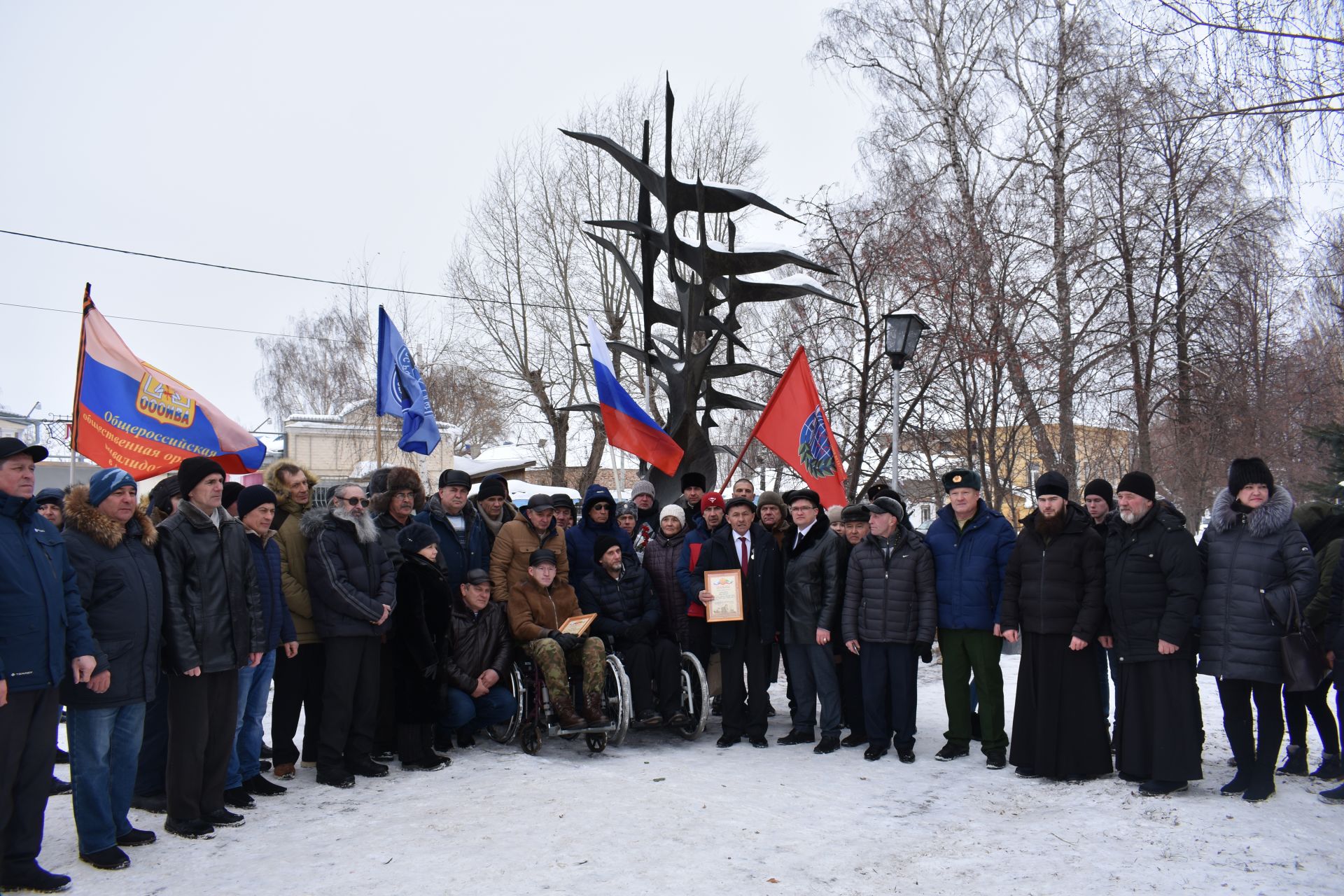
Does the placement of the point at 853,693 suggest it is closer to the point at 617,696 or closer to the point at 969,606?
the point at 969,606

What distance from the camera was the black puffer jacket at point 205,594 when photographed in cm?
478

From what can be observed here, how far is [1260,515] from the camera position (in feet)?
17.5

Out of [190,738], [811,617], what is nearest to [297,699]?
[190,738]

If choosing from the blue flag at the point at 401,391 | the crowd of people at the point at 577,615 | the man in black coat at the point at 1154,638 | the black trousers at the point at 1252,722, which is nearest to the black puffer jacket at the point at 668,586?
the crowd of people at the point at 577,615

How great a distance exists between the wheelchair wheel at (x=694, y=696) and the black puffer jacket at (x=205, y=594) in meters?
3.06

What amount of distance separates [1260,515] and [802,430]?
4042mm

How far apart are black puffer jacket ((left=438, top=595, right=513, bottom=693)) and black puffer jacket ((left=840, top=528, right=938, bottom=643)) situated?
235cm

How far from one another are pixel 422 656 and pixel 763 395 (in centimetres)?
1102

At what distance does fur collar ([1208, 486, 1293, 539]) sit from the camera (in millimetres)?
5297

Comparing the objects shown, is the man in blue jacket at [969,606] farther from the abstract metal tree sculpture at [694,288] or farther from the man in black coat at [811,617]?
the abstract metal tree sculpture at [694,288]

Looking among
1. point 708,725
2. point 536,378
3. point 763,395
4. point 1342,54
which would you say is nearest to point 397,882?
point 708,725

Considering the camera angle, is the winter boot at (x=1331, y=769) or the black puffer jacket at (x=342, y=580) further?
the black puffer jacket at (x=342, y=580)

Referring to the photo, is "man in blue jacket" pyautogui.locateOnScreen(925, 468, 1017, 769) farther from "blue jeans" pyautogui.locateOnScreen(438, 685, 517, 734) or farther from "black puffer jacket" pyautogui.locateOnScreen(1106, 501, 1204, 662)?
"blue jeans" pyautogui.locateOnScreen(438, 685, 517, 734)

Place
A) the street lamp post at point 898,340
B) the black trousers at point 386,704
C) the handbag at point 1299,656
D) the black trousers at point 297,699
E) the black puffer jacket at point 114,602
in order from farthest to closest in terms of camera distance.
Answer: the street lamp post at point 898,340 → the black trousers at point 386,704 → the black trousers at point 297,699 → the handbag at point 1299,656 → the black puffer jacket at point 114,602
